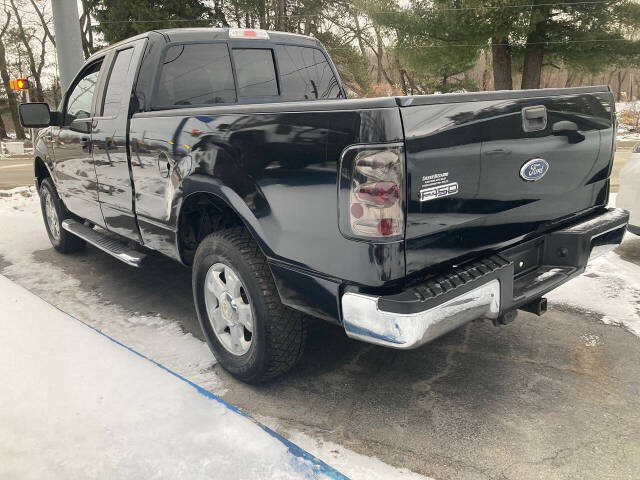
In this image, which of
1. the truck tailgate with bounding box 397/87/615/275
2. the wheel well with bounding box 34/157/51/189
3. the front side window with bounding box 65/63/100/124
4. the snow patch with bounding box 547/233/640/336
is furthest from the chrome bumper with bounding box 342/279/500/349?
the wheel well with bounding box 34/157/51/189

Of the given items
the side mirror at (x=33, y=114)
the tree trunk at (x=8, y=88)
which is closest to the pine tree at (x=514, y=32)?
the side mirror at (x=33, y=114)

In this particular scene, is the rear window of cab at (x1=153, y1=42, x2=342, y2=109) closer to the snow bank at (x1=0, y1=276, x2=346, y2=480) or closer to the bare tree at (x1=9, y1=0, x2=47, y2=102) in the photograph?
the snow bank at (x1=0, y1=276, x2=346, y2=480)

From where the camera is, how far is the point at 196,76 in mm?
3797

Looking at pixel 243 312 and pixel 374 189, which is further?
pixel 243 312

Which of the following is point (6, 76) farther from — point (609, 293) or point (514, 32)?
point (609, 293)

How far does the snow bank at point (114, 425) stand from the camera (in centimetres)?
194

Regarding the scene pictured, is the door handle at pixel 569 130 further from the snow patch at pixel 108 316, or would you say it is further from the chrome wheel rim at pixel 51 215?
the chrome wheel rim at pixel 51 215

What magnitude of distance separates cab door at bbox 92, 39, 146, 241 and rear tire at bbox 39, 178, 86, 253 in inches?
56.1

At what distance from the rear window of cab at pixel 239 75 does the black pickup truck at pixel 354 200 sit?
2 centimetres

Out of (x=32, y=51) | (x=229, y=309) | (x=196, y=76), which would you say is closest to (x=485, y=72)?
(x=32, y=51)

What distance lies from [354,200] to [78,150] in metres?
3.24

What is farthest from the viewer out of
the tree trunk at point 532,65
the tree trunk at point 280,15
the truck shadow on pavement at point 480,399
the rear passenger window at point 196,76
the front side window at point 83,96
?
the tree trunk at point 280,15

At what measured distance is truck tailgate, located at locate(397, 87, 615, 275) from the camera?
2.11 meters

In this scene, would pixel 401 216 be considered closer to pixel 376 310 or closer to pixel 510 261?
pixel 376 310
